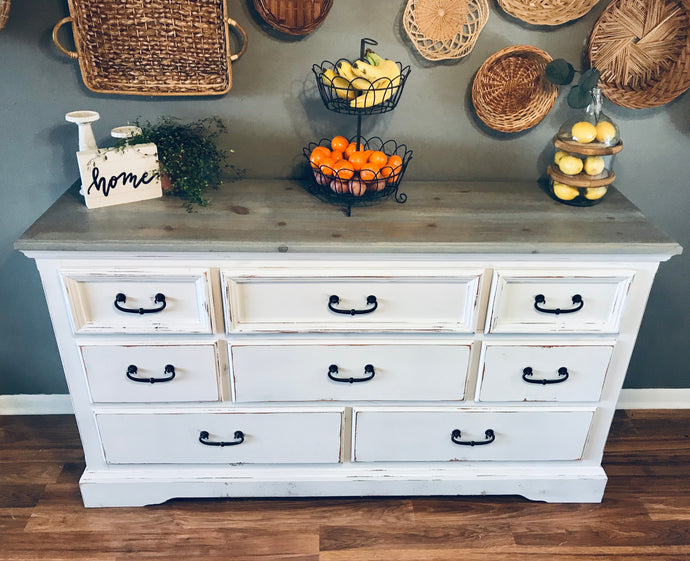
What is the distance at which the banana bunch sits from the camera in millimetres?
1766

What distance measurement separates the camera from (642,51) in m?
1.94

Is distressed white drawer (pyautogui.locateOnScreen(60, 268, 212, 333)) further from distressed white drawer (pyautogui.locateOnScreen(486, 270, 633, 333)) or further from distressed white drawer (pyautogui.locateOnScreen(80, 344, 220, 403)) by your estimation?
distressed white drawer (pyautogui.locateOnScreen(486, 270, 633, 333))

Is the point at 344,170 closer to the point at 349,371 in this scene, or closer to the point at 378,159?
the point at 378,159

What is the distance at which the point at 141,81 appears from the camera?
6.29 ft

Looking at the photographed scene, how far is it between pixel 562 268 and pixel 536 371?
0.34m

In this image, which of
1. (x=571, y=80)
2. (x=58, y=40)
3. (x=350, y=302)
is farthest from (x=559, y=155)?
(x=58, y=40)

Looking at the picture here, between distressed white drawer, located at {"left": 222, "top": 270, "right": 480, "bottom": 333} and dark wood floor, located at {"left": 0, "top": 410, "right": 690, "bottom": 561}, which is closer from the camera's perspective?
distressed white drawer, located at {"left": 222, "top": 270, "right": 480, "bottom": 333}

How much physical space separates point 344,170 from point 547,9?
776mm

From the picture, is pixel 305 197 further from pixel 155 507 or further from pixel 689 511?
pixel 689 511

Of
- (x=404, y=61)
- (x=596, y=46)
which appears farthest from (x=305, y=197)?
(x=596, y=46)

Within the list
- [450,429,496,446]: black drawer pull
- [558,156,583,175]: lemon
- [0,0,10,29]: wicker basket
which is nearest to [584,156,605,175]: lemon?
[558,156,583,175]: lemon

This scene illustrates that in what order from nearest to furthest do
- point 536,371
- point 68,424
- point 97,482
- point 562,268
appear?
point 562,268, point 536,371, point 97,482, point 68,424

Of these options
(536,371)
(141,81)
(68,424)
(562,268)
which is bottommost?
(68,424)

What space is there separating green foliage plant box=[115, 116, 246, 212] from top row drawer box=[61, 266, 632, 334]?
28 cm
